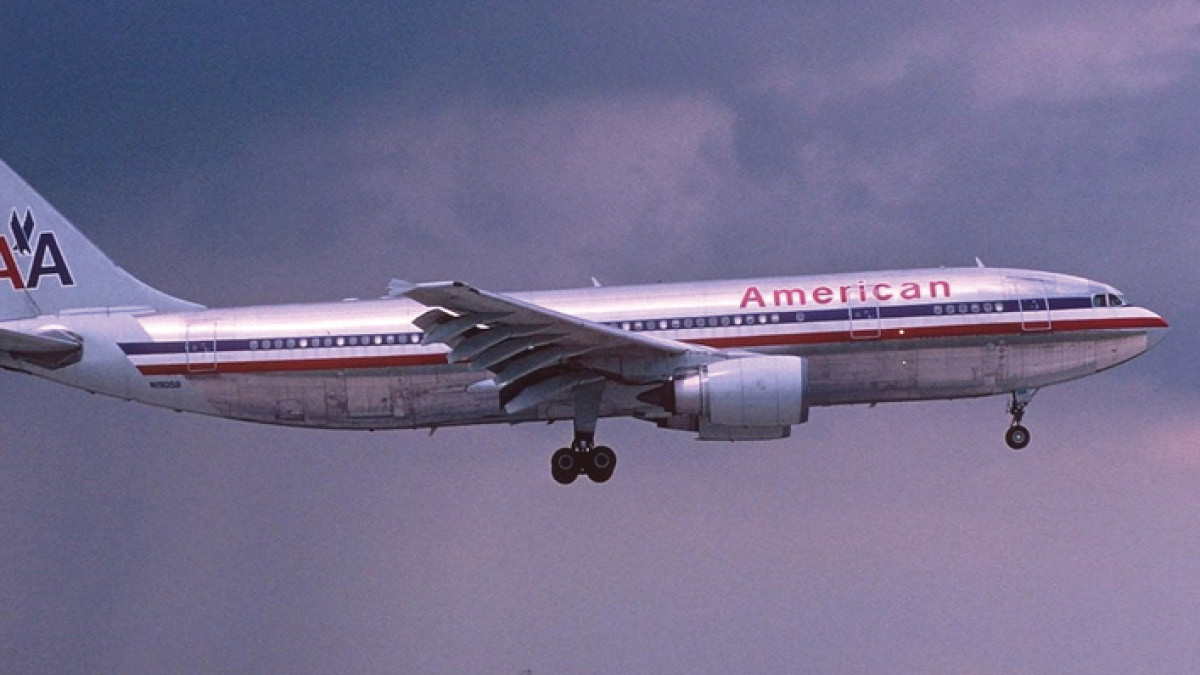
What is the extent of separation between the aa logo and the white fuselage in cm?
270

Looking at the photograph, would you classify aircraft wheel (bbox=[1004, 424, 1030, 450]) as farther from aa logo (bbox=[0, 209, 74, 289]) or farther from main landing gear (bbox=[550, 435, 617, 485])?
aa logo (bbox=[0, 209, 74, 289])

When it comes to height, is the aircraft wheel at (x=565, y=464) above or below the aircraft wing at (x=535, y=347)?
below

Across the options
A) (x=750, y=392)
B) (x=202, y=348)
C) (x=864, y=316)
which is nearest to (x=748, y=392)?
(x=750, y=392)

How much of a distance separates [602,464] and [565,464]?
3.16 ft

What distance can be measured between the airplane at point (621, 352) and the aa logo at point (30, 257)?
237 centimetres

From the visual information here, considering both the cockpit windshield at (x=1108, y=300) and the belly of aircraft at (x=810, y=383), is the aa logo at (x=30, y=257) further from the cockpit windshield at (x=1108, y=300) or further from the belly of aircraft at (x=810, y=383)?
the cockpit windshield at (x=1108, y=300)

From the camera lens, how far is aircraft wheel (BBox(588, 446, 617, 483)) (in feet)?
167

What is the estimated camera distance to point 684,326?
1997 inches

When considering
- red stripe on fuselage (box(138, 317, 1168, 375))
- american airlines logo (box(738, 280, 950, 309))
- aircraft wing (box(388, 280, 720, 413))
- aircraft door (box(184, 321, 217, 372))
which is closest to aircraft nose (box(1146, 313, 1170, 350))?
red stripe on fuselage (box(138, 317, 1168, 375))

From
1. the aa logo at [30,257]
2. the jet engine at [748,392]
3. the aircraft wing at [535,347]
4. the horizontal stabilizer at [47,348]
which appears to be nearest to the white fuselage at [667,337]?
the horizontal stabilizer at [47,348]

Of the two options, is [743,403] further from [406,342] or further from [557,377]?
[406,342]

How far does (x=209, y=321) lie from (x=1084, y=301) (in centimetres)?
2317

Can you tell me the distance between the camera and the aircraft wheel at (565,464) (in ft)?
167

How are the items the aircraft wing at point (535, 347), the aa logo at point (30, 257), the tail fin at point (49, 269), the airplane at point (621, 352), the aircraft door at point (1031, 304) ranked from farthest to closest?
the aa logo at point (30, 257) < the tail fin at point (49, 269) < the aircraft door at point (1031, 304) < the airplane at point (621, 352) < the aircraft wing at point (535, 347)
